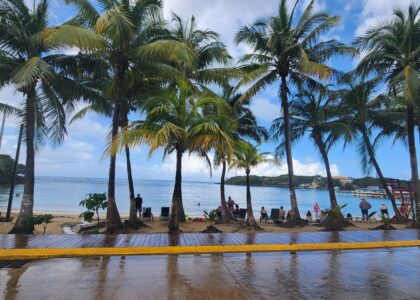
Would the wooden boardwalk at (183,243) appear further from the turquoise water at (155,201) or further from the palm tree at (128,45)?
the turquoise water at (155,201)

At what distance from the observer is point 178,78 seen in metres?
12.9

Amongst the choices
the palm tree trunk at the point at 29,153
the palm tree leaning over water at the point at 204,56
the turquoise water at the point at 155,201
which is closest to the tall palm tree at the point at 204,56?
the palm tree leaning over water at the point at 204,56

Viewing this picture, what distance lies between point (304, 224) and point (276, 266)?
10.5 meters

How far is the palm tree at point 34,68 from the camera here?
1082 cm

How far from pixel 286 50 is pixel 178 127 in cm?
888

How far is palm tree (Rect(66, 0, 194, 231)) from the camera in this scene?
11.9m

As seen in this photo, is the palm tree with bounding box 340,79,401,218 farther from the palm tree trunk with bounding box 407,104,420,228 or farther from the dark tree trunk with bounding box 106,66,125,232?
the dark tree trunk with bounding box 106,66,125,232

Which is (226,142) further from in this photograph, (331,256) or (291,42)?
(291,42)

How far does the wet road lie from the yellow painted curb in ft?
1.32

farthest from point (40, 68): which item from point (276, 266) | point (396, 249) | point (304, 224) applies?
point (304, 224)

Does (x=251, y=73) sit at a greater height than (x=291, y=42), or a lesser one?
lesser

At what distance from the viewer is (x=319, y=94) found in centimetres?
1972

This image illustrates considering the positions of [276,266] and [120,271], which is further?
[276,266]

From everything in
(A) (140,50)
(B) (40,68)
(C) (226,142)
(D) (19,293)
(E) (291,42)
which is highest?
(E) (291,42)
